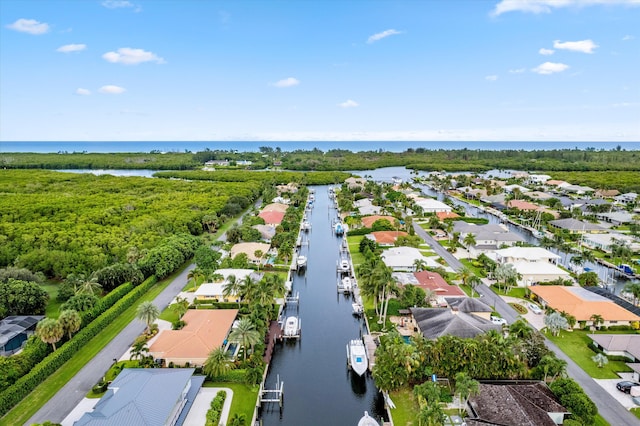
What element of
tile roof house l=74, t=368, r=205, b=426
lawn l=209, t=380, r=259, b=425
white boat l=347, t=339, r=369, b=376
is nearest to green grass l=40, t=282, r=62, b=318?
tile roof house l=74, t=368, r=205, b=426

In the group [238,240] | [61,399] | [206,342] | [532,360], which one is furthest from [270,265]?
[532,360]

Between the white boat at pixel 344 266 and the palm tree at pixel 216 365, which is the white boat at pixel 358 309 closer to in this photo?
the white boat at pixel 344 266

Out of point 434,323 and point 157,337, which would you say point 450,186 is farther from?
point 157,337

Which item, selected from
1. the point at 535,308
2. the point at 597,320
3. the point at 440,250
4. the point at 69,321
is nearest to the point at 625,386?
the point at 597,320

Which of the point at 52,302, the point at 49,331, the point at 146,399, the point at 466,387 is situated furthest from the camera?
the point at 52,302

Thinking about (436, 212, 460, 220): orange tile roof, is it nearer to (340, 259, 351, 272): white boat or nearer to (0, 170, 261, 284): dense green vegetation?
(340, 259, 351, 272): white boat

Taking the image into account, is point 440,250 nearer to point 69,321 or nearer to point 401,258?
point 401,258
